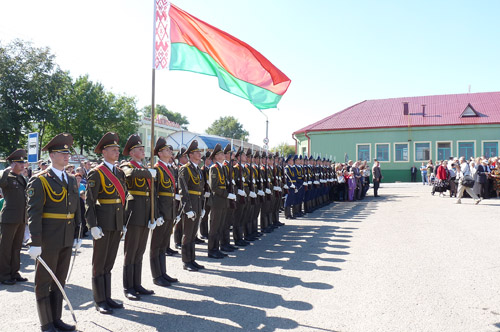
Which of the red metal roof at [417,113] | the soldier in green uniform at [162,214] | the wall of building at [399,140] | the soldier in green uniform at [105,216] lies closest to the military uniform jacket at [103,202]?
the soldier in green uniform at [105,216]

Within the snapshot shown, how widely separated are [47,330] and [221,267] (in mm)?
3278

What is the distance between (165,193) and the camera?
6066 millimetres

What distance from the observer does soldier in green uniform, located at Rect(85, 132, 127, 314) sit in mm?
4836

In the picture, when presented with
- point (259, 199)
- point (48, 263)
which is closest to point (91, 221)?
point (48, 263)

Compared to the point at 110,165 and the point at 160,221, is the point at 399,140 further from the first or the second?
the point at 110,165

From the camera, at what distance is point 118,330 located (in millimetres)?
4309

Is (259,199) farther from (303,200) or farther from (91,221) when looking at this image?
→ (91,221)

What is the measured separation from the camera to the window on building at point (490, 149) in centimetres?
3450

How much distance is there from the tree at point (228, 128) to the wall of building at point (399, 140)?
72.6 m

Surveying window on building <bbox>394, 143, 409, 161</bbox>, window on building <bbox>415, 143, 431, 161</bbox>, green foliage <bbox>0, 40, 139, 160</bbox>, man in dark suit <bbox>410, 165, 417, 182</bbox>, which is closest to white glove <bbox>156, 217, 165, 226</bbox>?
green foliage <bbox>0, 40, 139, 160</bbox>

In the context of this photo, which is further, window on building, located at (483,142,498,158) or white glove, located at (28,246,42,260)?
window on building, located at (483,142,498,158)

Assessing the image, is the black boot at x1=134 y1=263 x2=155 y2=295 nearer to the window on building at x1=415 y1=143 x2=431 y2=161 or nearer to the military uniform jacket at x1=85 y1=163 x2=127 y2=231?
the military uniform jacket at x1=85 y1=163 x2=127 y2=231

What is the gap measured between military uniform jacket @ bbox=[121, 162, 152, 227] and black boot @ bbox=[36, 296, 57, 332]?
1456mm

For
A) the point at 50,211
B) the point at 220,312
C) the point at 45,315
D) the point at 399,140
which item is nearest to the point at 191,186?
the point at 220,312
